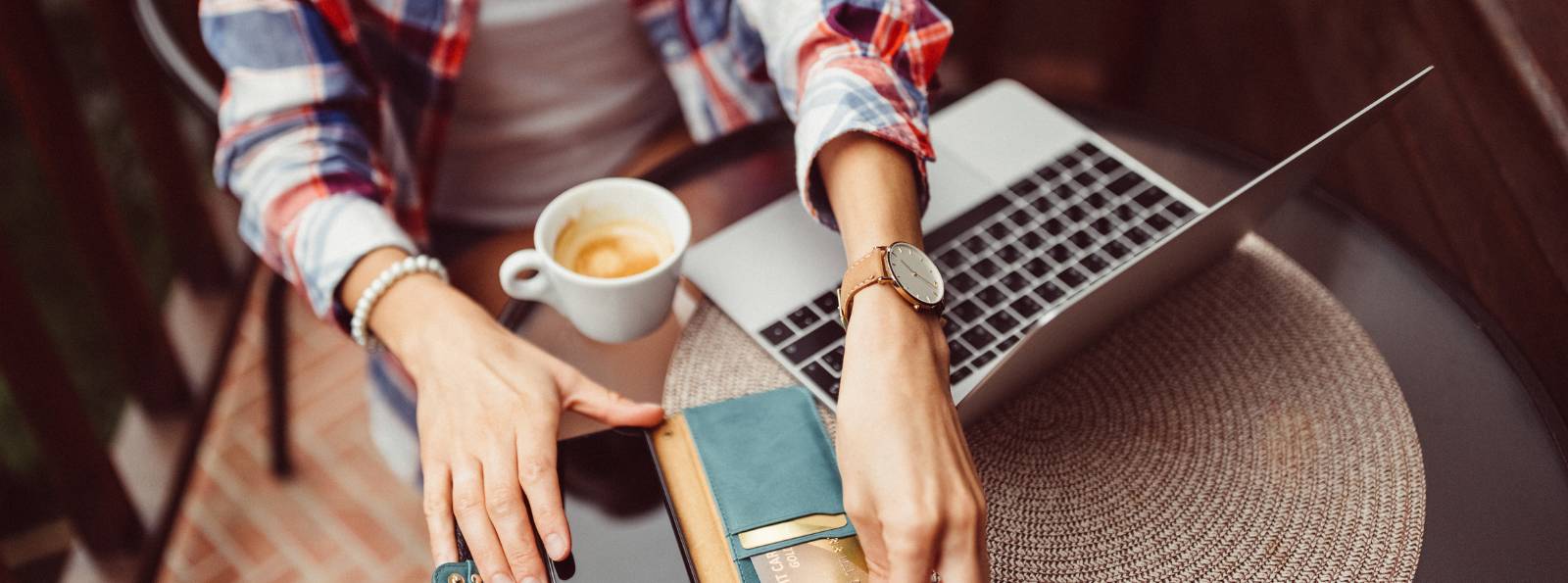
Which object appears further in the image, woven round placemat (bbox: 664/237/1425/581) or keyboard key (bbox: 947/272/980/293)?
keyboard key (bbox: 947/272/980/293)

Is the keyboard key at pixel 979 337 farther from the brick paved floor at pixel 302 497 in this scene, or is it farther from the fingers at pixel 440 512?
the brick paved floor at pixel 302 497

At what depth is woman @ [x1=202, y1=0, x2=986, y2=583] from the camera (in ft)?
2.11

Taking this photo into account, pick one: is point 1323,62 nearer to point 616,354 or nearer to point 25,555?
point 616,354

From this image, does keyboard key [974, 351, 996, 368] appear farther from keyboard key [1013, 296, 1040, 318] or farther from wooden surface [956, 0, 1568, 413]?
wooden surface [956, 0, 1568, 413]

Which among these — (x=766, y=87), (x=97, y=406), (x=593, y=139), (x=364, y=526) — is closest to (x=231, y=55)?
(x=593, y=139)

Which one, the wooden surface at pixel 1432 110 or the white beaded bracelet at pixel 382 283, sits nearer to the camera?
the white beaded bracelet at pixel 382 283

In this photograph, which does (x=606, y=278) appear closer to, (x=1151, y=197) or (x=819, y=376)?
(x=819, y=376)

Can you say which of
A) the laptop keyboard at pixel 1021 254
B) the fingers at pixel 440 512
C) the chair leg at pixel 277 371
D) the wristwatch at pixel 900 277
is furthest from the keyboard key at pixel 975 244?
the chair leg at pixel 277 371

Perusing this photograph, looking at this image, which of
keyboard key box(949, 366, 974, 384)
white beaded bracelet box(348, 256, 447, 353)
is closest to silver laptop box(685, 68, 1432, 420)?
keyboard key box(949, 366, 974, 384)

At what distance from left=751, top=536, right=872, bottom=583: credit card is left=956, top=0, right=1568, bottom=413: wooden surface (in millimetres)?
559

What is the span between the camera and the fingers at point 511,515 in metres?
0.64

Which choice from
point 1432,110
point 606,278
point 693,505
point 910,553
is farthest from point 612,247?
point 1432,110

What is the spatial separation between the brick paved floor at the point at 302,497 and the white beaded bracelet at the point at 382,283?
0.91 m

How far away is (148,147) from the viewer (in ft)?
5.19
